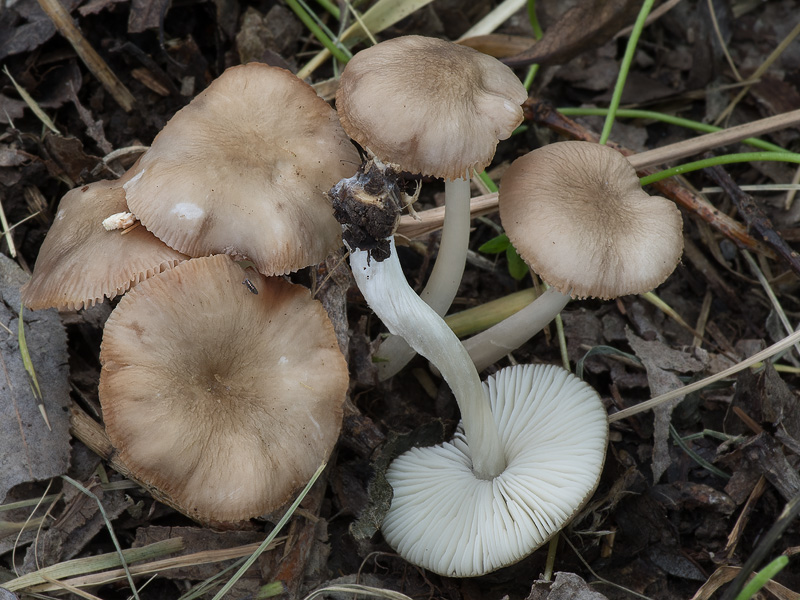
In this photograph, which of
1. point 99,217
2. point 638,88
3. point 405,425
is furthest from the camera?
point 638,88

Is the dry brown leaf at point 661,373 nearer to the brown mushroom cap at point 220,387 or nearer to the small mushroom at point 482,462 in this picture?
the small mushroom at point 482,462

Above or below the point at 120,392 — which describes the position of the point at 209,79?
above

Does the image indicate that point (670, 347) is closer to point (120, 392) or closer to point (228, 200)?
point (228, 200)

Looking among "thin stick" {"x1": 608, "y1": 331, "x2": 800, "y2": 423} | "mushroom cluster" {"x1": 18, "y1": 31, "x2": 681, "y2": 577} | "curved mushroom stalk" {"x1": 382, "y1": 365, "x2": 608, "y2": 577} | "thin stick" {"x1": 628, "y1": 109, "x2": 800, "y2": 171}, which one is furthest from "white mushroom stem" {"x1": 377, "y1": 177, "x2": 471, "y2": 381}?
"thin stick" {"x1": 628, "y1": 109, "x2": 800, "y2": 171}

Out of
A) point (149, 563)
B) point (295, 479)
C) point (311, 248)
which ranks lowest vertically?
point (149, 563)

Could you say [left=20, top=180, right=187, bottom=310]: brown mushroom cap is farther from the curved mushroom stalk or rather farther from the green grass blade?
the green grass blade

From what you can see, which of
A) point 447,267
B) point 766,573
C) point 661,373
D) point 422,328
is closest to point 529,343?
point 661,373

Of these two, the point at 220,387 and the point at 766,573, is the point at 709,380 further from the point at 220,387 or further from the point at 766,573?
the point at 220,387

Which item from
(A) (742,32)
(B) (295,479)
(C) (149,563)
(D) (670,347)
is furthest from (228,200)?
(A) (742,32)
